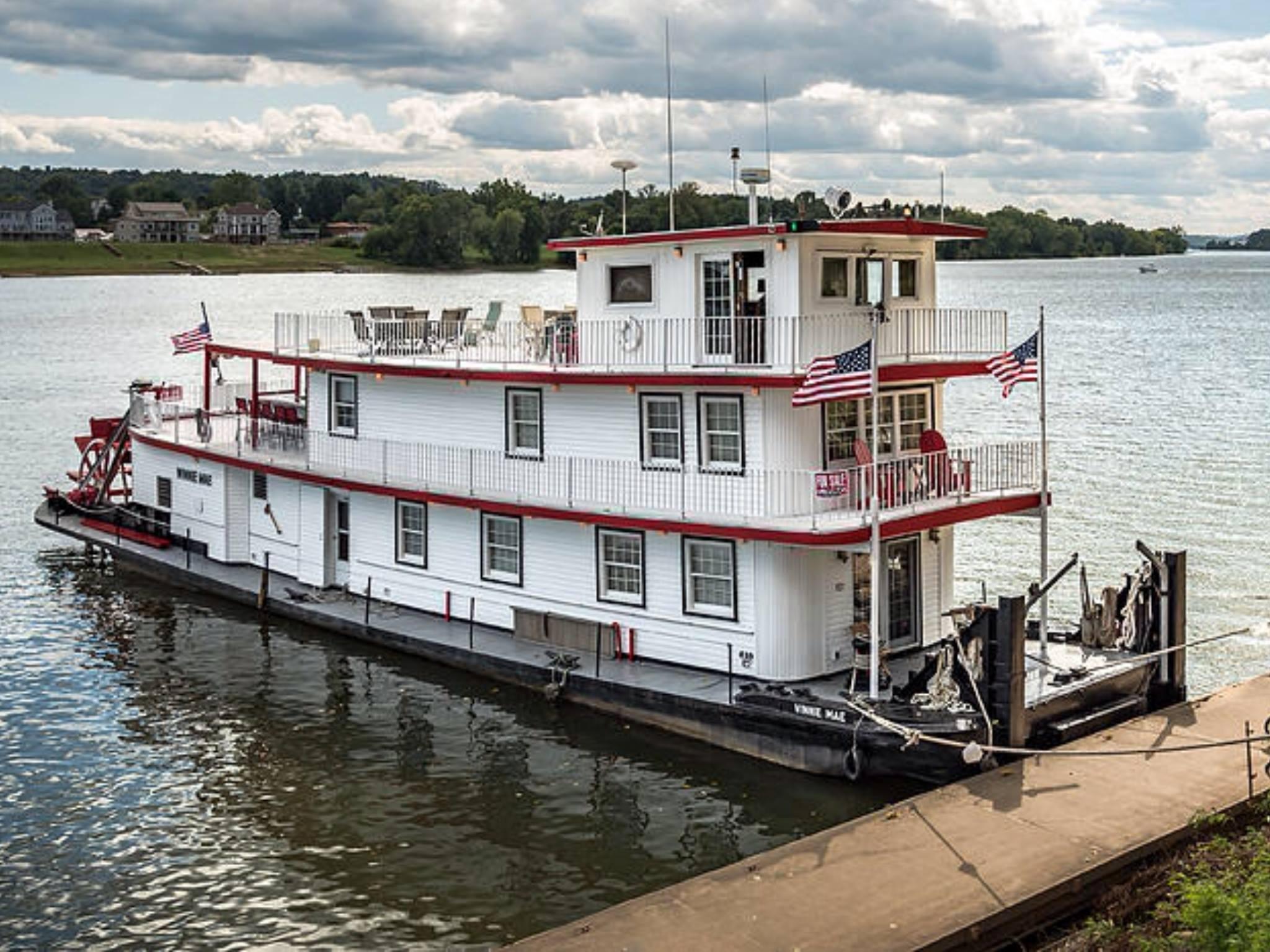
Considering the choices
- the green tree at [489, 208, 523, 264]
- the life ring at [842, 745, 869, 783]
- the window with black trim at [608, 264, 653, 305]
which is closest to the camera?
the life ring at [842, 745, 869, 783]

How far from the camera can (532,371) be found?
76.5ft

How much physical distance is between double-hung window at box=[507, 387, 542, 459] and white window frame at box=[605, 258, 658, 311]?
6.62 ft

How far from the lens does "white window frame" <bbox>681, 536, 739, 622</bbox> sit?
21422 mm

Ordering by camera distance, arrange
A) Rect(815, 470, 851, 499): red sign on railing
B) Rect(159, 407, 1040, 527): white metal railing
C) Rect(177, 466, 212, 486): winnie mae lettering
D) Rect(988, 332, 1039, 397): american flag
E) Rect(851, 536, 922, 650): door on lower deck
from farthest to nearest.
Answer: Rect(177, 466, 212, 486): winnie mae lettering → Rect(851, 536, 922, 650): door on lower deck → Rect(159, 407, 1040, 527): white metal railing → Rect(815, 470, 851, 499): red sign on railing → Rect(988, 332, 1039, 397): american flag

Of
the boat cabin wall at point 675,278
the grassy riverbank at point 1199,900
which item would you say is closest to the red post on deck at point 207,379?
the boat cabin wall at point 675,278

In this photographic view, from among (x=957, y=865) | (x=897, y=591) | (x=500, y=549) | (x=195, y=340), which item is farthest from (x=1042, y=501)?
(x=195, y=340)

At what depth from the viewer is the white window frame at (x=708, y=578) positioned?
21422 mm

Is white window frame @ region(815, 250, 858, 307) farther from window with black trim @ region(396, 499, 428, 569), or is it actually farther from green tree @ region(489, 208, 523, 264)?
green tree @ region(489, 208, 523, 264)

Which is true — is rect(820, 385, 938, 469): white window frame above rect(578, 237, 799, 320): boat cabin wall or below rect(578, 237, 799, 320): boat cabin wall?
below

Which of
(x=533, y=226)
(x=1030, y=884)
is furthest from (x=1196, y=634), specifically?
(x=533, y=226)

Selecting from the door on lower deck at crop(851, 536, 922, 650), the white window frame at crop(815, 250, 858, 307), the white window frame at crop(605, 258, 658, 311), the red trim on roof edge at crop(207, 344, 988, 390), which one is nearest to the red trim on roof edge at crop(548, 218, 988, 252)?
the white window frame at crop(605, 258, 658, 311)

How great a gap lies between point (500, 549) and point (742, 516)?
5.51m

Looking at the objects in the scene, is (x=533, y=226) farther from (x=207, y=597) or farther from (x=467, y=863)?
(x=467, y=863)

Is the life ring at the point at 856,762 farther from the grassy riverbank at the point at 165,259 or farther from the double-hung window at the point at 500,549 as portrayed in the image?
the grassy riverbank at the point at 165,259
